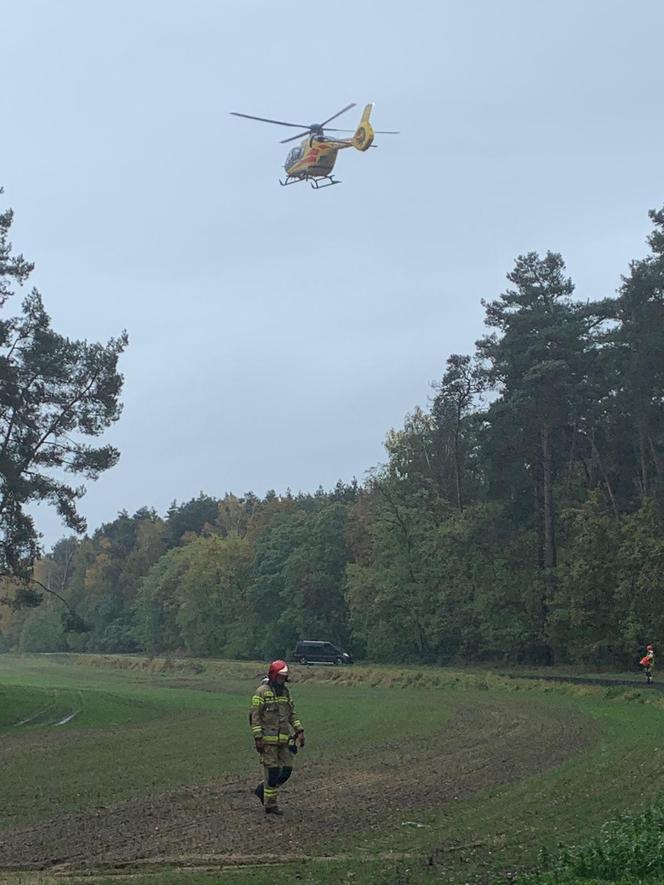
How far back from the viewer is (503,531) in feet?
195

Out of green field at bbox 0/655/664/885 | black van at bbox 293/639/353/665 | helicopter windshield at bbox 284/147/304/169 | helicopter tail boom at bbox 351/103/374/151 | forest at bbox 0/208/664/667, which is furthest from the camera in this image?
black van at bbox 293/639/353/665

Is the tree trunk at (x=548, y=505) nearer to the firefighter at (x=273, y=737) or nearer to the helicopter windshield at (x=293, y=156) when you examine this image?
the helicopter windshield at (x=293, y=156)

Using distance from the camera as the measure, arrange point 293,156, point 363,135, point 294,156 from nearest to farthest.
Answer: point 363,135
point 294,156
point 293,156

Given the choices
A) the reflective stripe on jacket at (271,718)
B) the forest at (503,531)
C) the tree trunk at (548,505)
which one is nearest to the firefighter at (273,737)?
the reflective stripe on jacket at (271,718)

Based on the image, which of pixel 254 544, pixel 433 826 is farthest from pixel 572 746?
pixel 254 544

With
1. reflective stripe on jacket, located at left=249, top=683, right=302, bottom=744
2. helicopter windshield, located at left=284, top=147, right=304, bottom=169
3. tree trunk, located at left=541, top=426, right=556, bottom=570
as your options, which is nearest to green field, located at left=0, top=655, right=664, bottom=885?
reflective stripe on jacket, located at left=249, top=683, right=302, bottom=744

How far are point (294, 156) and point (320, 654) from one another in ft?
121

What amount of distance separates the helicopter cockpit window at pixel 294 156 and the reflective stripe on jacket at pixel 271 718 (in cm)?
3169

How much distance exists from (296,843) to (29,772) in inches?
352

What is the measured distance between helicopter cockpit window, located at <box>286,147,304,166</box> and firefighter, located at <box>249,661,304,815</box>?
31674mm

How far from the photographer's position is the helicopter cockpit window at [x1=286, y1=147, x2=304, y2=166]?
134 feet

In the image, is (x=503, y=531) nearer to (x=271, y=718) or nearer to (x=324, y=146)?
(x=324, y=146)

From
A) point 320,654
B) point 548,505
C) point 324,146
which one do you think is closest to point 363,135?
point 324,146

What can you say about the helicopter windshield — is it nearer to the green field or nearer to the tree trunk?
the tree trunk
